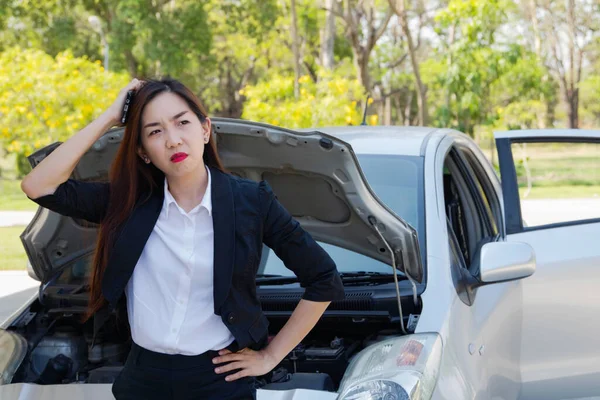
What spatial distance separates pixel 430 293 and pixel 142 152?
1354 mm

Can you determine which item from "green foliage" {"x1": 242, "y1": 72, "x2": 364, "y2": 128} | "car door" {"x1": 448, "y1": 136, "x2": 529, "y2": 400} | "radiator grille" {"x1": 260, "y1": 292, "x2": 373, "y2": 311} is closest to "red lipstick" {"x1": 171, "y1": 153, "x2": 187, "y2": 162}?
"radiator grille" {"x1": 260, "y1": 292, "x2": 373, "y2": 311}

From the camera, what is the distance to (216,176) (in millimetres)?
2385

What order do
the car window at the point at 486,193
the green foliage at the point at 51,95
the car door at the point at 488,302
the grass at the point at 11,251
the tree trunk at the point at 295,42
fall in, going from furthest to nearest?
the green foliage at the point at 51,95 < the tree trunk at the point at 295,42 < the grass at the point at 11,251 < the car window at the point at 486,193 < the car door at the point at 488,302

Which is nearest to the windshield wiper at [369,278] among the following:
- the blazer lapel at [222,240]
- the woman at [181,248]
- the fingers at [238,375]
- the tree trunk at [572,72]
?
the woman at [181,248]

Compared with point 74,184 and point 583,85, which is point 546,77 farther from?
point 74,184

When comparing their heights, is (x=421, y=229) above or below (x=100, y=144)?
below

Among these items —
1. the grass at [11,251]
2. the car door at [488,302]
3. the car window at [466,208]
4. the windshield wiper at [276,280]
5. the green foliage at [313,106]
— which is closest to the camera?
the car door at [488,302]

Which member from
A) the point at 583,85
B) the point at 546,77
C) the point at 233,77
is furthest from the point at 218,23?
the point at 583,85

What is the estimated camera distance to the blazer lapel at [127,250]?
2305 mm

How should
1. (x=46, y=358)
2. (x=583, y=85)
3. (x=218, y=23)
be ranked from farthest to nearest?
(x=583, y=85)
(x=218, y=23)
(x=46, y=358)

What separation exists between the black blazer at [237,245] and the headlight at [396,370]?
1.39ft

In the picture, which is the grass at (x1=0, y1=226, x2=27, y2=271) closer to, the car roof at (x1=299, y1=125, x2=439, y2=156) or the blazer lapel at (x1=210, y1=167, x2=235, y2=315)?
the car roof at (x1=299, y1=125, x2=439, y2=156)

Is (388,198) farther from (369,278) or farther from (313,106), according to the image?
(313,106)

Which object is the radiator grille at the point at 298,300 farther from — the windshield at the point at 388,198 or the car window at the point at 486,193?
the car window at the point at 486,193
